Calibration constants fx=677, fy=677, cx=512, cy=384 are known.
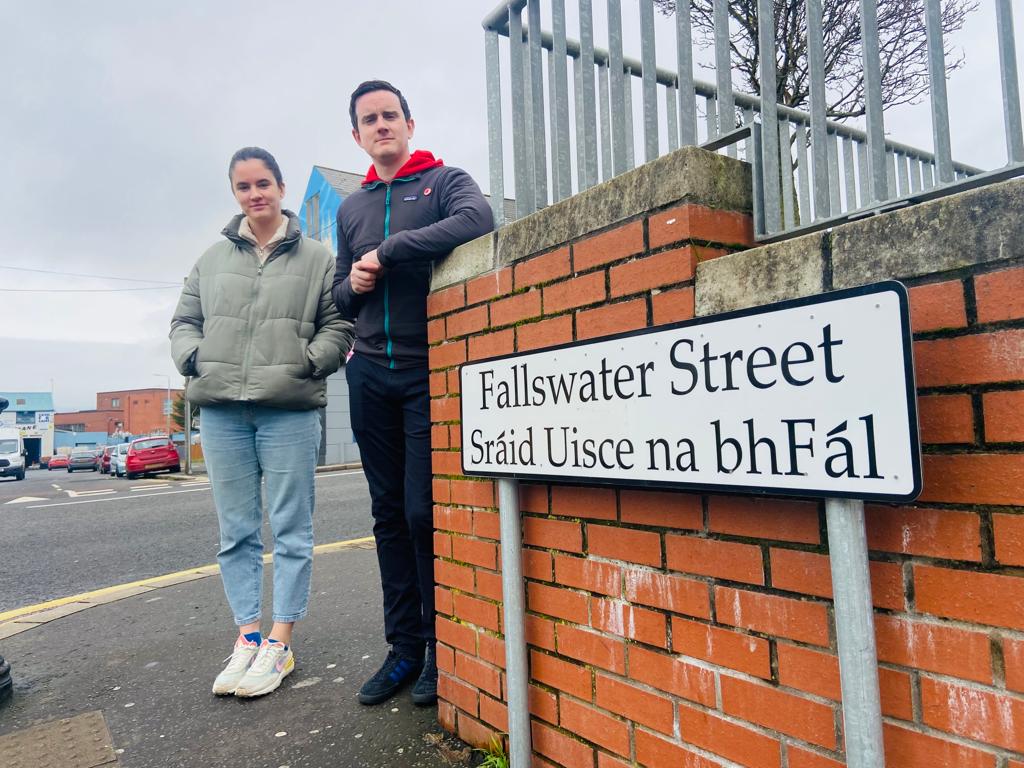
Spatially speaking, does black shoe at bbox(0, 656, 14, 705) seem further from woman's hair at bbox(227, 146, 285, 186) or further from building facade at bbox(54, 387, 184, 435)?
building facade at bbox(54, 387, 184, 435)

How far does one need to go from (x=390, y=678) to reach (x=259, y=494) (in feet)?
2.92

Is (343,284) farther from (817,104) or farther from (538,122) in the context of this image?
(817,104)

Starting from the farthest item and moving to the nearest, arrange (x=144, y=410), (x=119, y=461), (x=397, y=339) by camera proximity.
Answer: (x=144, y=410) → (x=119, y=461) → (x=397, y=339)

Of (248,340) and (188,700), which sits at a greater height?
(248,340)

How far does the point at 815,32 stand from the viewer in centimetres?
139

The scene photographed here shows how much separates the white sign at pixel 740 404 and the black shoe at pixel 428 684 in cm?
100

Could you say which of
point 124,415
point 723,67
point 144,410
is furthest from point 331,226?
point 124,415

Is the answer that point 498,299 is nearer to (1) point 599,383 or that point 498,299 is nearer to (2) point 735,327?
(1) point 599,383

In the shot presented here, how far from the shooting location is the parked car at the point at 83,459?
40.3 meters

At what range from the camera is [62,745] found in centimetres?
215

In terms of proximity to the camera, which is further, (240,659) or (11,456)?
(11,456)

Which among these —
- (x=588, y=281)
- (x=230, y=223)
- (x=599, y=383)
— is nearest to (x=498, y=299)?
(x=588, y=281)

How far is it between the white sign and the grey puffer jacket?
4.00 feet

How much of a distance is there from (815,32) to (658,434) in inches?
35.1
